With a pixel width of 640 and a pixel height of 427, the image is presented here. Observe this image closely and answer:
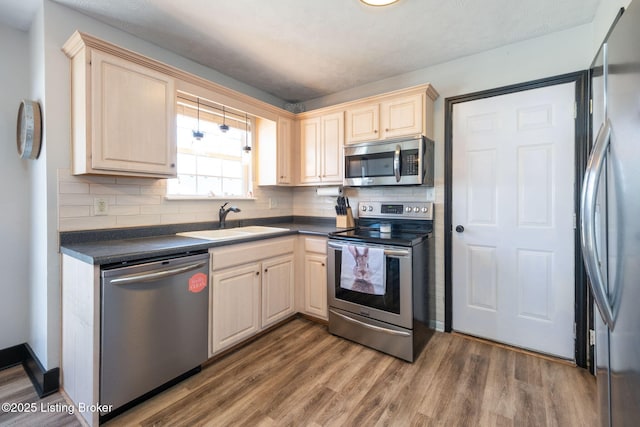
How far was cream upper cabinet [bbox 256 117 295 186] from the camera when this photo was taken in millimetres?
3117

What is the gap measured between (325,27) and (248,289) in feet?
6.98

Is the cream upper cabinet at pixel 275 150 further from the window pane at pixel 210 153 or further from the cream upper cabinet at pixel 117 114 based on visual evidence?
the cream upper cabinet at pixel 117 114

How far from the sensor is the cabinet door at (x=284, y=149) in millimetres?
3145

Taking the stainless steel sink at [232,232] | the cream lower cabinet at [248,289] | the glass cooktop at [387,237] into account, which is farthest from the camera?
the stainless steel sink at [232,232]

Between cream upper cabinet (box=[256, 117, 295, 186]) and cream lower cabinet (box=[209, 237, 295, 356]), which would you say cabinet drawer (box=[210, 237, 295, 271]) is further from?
cream upper cabinet (box=[256, 117, 295, 186])

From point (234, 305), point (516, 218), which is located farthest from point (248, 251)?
point (516, 218)

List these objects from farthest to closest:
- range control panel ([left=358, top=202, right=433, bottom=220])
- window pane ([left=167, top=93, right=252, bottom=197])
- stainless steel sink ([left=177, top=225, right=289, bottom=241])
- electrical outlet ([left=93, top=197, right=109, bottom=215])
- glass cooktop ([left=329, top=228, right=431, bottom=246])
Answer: range control panel ([left=358, top=202, right=433, bottom=220]) → window pane ([left=167, top=93, right=252, bottom=197]) → stainless steel sink ([left=177, top=225, right=289, bottom=241]) → glass cooktop ([left=329, top=228, right=431, bottom=246]) → electrical outlet ([left=93, top=197, right=109, bottom=215])

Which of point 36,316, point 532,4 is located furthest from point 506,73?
point 36,316

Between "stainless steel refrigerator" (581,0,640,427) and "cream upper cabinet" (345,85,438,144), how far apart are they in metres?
1.45

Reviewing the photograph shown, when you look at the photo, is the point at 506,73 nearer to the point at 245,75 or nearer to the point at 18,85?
the point at 245,75

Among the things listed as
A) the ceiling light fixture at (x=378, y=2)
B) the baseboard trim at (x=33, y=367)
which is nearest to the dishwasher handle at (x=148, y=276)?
the baseboard trim at (x=33, y=367)

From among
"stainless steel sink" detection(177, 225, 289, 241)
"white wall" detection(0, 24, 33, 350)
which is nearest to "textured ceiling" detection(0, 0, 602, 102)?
"white wall" detection(0, 24, 33, 350)

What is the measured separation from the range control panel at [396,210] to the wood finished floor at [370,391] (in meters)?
1.16

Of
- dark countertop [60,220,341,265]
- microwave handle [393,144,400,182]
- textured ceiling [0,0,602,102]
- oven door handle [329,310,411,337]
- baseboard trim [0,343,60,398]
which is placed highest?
textured ceiling [0,0,602,102]
